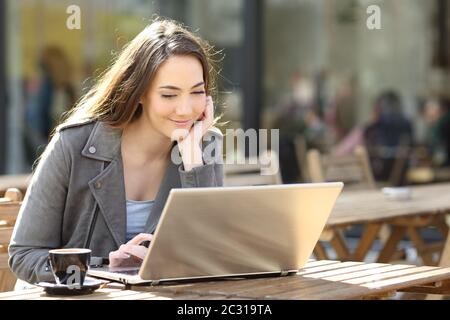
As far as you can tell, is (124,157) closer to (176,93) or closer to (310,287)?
(176,93)

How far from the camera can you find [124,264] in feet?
→ 9.23

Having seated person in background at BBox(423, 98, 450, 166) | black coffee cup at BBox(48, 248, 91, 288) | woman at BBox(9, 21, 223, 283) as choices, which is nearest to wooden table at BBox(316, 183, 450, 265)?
woman at BBox(9, 21, 223, 283)

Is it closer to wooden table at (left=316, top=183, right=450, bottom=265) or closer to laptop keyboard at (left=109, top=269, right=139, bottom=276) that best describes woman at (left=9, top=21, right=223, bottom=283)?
laptop keyboard at (left=109, top=269, right=139, bottom=276)

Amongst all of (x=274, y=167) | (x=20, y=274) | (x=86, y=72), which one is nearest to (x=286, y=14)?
(x=86, y=72)

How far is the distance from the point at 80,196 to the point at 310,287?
82cm

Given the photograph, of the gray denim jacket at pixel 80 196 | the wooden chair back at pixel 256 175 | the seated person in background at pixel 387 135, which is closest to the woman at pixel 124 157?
the gray denim jacket at pixel 80 196

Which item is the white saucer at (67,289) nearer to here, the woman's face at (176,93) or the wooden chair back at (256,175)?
the woman's face at (176,93)

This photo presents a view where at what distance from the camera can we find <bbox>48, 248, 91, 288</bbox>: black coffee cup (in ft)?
8.21

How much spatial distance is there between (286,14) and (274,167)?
9.66 feet

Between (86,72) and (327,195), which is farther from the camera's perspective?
(86,72)

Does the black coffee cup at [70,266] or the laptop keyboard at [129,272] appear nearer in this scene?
the black coffee cup at [70,266]

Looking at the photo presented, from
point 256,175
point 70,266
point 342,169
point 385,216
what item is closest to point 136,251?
point 70,266

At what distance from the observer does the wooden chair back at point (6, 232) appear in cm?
328
